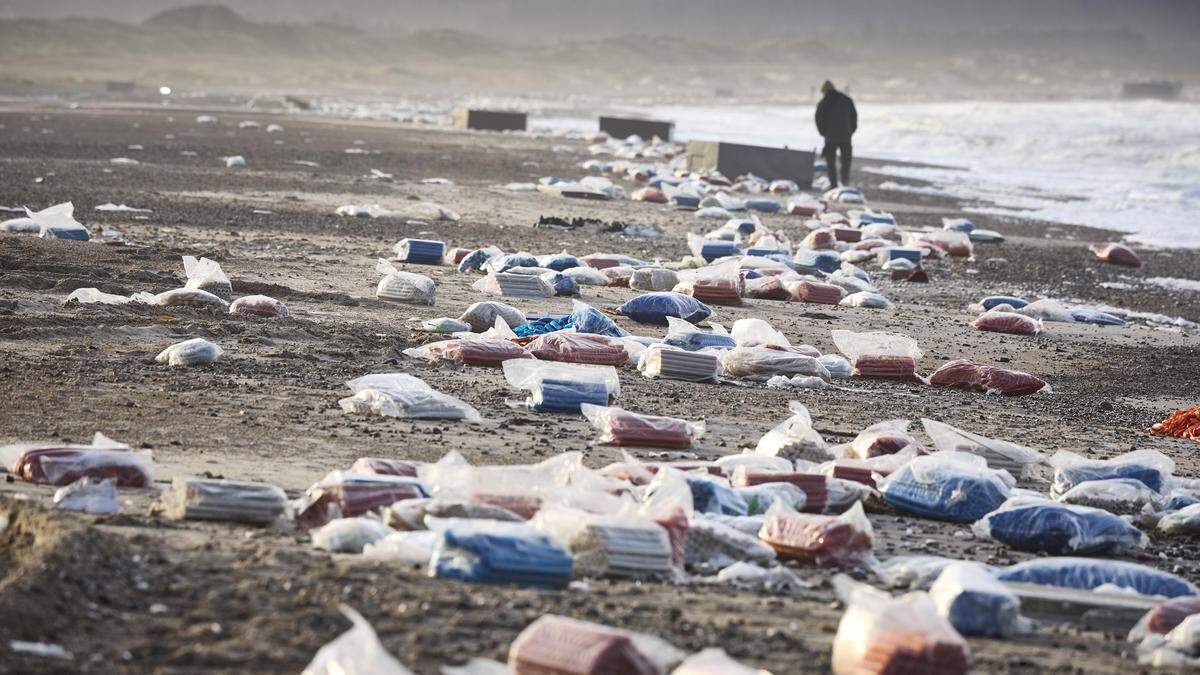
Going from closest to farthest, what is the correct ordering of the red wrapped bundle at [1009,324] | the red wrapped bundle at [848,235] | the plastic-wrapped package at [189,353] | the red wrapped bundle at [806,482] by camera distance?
the red wrapped bundle at [806,482] < the plastic-wrapped package at [189,353] < the red wrapped bundle at [1009,324] < the red wrapped bundle at [848,235]

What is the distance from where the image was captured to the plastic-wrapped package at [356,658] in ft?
9.82

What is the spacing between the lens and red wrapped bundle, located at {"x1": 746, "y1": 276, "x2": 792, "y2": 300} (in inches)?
390

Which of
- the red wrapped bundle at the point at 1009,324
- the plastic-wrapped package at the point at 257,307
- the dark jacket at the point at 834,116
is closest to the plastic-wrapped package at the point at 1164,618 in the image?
the plastic-wrapped package at the point at 257,307

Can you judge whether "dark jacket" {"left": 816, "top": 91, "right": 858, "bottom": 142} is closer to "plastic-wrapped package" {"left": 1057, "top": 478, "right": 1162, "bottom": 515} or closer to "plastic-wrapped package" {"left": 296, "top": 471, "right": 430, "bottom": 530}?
"plastic-wrapped package" {"left": 1057, "top": 478, "right": 1162, "bottom": 515}

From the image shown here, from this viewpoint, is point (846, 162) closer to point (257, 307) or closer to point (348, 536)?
point (257, 307)

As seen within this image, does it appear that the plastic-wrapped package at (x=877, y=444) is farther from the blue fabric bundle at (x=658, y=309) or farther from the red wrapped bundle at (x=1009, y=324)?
the red wrapped bundle at (x=1009, y=324)

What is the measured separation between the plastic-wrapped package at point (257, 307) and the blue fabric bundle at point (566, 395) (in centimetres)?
218

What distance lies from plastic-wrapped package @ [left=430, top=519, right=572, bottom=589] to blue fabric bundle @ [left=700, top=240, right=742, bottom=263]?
24.9ft

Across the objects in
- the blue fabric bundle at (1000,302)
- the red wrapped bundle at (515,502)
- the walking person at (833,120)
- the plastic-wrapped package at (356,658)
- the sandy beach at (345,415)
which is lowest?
the sandy beach at (345,415)

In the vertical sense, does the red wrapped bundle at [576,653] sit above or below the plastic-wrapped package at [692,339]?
above

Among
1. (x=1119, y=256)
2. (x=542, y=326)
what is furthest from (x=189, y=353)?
(x=1119, y=256)

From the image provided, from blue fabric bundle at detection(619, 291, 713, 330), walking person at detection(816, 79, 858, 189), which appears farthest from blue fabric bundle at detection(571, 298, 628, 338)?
walking person at detection(816, 79, 858, 189)

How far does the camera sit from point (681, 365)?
7.02 metres

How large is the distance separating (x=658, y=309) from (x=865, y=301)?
194 centimetres
